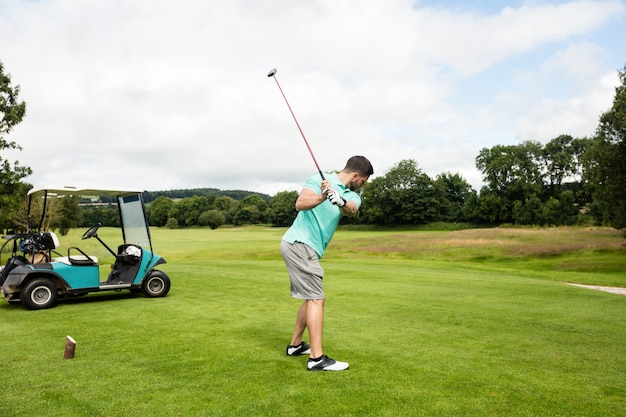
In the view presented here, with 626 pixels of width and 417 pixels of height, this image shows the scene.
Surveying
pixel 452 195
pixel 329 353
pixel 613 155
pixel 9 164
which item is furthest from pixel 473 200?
pixel 329 353

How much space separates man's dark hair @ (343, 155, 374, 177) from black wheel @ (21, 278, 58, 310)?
6958mm

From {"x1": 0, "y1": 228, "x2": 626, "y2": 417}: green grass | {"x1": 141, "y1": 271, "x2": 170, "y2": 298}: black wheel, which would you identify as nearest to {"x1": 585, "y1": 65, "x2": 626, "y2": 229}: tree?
{"x1": 0, "y1": 228, "x2": 626, "y2": 417}: green grass

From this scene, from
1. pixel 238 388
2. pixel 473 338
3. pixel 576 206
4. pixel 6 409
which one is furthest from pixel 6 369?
pixel 576 206

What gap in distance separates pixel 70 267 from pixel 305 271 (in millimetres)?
6501

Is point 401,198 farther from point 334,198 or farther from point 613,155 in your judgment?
point 334,198

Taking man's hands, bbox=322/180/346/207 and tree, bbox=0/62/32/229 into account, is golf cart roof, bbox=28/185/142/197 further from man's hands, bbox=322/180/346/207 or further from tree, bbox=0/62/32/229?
tree, bbox=0/62/32/229

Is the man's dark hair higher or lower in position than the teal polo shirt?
higher

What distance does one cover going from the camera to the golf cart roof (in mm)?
9633

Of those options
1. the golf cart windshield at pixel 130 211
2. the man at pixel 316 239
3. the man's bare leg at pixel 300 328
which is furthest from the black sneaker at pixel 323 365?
the golf cart windshield at pixel 130 211

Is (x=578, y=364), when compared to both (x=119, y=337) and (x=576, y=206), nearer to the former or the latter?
(x=119, y=337)

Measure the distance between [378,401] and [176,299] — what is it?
697 centimetres

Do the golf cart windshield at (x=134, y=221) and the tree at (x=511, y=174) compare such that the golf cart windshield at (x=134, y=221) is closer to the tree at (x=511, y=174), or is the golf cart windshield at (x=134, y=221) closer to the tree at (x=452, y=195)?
the tree at (x=511, y=174)

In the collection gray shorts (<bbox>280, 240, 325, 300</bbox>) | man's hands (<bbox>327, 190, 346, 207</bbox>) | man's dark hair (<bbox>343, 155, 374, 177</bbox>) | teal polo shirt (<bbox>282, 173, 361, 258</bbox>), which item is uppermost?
man's dark hair (<bbox>343, 155, 374, 177</bbox>)

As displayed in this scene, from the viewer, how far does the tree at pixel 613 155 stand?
26.4 meters
